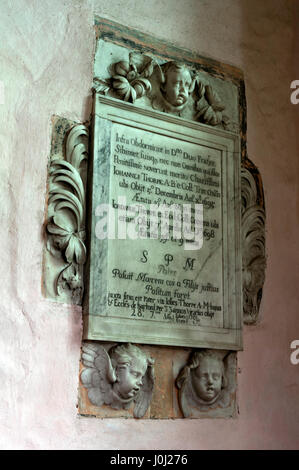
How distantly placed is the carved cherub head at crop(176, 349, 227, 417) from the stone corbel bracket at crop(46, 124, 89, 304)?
587mm

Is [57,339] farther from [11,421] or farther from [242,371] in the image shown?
[242,371]

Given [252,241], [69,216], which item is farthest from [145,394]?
[252,241]

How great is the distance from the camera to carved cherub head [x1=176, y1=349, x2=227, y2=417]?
3.01 m

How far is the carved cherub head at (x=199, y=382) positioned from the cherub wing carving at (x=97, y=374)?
0.34m

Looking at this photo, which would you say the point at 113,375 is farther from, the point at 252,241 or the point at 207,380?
the point at 252,241

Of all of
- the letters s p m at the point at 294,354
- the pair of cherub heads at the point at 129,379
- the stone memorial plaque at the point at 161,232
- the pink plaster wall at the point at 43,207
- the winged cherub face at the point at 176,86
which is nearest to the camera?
the pink plaster wall at the point at 43,207

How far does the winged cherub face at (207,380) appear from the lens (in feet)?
9.95

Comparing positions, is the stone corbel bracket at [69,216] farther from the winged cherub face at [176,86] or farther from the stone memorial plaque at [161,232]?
the winged cherub face at [176,86]

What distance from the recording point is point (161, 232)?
311 centimetres

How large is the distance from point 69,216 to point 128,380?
72 centimetres

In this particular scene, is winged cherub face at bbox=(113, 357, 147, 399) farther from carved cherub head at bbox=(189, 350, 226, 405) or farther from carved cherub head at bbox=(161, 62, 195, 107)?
carved cherub head at bbox=(161, 62, 195, 107)

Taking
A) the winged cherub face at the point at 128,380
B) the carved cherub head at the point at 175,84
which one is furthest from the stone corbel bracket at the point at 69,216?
the carved cherub head at the point at 175,84

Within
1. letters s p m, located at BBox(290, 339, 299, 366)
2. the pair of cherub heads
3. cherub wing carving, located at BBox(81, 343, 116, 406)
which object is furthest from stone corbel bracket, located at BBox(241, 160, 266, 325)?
cherub wing carving, located at BBox(81, 343, 116, 406)

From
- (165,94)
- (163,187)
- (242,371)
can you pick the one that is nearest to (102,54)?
(165,94)
